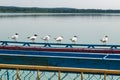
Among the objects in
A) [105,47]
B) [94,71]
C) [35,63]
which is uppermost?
[94,71]

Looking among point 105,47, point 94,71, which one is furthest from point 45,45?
point 94,71

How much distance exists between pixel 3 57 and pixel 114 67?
233cm

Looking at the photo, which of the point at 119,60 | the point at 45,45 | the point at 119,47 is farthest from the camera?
the point at 45,45

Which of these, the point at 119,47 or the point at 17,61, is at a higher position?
the point at 17,61

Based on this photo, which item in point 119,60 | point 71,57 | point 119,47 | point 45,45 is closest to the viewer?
point 119,60

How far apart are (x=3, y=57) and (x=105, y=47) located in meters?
4.71

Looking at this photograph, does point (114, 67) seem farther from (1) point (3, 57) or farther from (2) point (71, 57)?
(1) point (3, 57)

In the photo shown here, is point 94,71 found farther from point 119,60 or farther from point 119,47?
point 119,47

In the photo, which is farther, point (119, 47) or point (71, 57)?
point (119, 47)

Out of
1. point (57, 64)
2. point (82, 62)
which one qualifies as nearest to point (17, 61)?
point (57, 64)

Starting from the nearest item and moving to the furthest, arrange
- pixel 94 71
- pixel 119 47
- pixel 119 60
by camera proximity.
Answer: pixel 94 71 → pixel 119 60 → pixel 119 47

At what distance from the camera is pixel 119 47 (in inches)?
435

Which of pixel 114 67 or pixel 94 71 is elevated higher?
pixel 94 71

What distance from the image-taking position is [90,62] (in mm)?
6996
